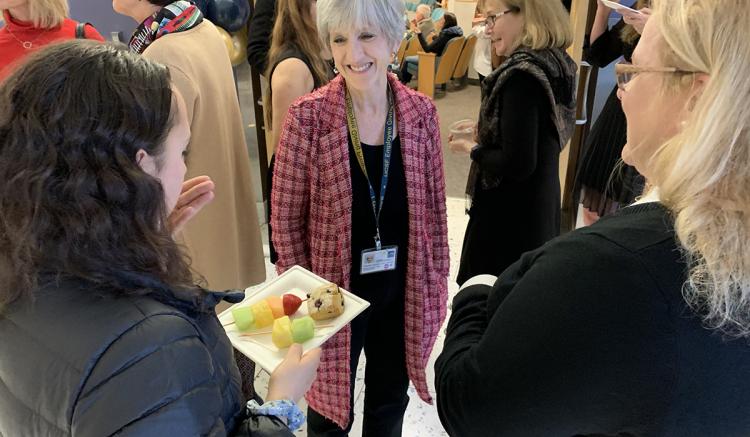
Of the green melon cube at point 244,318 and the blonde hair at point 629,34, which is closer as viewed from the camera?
the green melon cube at point 244,318

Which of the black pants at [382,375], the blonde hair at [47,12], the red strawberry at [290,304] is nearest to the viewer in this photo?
the red strawberry at [290,304]

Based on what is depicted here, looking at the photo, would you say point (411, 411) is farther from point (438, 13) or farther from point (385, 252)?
point (438, 13)

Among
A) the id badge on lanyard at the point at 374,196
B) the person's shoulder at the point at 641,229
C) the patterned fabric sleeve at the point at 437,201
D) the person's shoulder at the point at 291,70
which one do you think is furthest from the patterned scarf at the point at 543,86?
the person's shoulder at the point at 641,229

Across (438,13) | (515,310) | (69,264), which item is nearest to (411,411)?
(515,310)

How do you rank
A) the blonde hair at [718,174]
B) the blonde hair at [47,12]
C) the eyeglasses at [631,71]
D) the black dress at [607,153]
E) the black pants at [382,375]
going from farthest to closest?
the black dress at [607,153], the blonde hair at [47,12], the black pants at [382,375], the eyeglasses at [631,71], the blonde hair at [718,174]

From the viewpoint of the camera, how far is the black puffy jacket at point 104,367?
68 centimetres

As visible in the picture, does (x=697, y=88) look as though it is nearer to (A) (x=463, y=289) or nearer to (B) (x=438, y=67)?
(A) (x=463, y=289)

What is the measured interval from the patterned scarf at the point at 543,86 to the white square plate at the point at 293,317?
86 centimetres

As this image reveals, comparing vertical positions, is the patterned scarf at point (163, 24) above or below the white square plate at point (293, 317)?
above

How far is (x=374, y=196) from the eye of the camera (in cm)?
159

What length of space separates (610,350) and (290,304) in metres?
0.99

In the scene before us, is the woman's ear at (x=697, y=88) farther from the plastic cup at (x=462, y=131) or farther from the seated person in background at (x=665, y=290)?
the plastic cup at (x=462, y=131)

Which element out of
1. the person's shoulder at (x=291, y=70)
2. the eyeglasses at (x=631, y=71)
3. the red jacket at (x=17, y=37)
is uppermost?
the eyeglasses at (x=631, y=71)


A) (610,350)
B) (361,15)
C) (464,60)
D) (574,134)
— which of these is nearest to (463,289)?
(610,350)
